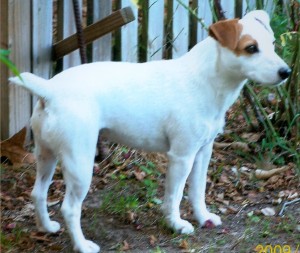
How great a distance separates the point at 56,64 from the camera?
6.20 meters

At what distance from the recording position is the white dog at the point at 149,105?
436 centimetres

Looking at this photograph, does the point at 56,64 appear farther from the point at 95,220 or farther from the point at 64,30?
the point at 95,220

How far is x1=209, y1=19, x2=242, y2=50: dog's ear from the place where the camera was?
4.47 metres

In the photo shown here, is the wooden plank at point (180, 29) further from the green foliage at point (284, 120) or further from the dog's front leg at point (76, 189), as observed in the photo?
the dog's front leg at point (76, 189)

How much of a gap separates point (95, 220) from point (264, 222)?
1150 mm

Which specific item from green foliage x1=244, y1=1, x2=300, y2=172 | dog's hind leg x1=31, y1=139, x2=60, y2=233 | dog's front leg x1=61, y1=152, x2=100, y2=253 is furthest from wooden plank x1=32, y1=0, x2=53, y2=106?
dog's front leg x1=61, y1=152, x2=100, y2=253

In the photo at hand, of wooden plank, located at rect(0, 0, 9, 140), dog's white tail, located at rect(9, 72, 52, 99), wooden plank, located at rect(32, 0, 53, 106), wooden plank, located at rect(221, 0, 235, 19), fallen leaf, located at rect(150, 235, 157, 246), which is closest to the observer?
dog's white tail, located at rect(9, 72, 52, 99)

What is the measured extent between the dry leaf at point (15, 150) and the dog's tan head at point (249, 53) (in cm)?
198

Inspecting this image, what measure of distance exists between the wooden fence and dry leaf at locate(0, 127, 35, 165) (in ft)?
0.33

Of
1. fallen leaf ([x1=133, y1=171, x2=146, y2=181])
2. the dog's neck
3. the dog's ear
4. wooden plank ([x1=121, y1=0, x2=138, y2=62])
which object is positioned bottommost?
fallen leaf ([x1=133, y1=171, x2=146, y2=181])

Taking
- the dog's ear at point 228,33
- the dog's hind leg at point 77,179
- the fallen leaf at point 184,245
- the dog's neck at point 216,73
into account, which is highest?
the dog's ear at point 228,33

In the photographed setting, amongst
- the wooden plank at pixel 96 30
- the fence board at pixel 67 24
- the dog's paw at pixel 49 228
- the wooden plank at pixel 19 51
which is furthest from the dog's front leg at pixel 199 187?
the fence board at pixel 67 24

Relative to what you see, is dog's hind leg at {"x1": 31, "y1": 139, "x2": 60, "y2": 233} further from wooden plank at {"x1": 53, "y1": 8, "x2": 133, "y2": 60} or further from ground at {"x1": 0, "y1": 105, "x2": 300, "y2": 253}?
wooden plank at {"x1": 53, "y1": 8, "x2": 133, "y2": 60}

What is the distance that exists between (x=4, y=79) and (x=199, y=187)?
5.97 feet
